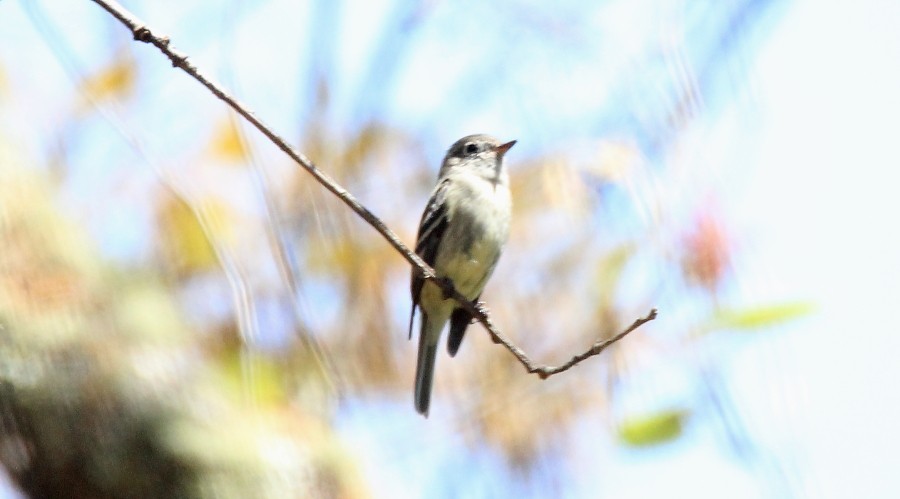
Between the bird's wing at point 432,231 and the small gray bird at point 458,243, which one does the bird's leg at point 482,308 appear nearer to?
the small gray bird at point 458,243

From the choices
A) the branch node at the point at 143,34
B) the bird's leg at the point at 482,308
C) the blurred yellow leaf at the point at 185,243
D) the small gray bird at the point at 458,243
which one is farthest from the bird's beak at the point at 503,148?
the branch node at the point at 143,34

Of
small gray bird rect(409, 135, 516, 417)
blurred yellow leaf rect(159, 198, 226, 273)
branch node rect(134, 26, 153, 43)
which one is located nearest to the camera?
branch node rect(134, 26, 153, 43)

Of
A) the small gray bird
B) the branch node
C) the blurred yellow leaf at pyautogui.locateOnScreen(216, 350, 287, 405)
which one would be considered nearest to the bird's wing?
the small gray bird

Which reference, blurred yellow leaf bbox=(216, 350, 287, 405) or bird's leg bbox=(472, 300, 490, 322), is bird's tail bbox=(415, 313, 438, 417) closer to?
bird's leg bbox=(472, 300, 490, 322)

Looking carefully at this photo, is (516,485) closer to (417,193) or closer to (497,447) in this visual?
(497,447)

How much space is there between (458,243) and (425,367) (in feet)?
1.86

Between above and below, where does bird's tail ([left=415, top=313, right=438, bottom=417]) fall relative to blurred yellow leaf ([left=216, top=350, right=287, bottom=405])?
above

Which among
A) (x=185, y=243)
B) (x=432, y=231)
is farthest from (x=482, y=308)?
(x=185, y=243)

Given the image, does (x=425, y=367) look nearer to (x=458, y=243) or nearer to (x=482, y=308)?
(x=482, y=308)

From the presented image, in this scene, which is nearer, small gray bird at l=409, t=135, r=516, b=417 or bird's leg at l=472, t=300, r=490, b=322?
bird's leg at l=472, t=300, r=490, b=322

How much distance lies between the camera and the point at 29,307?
7.43 feet

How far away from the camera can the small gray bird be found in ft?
13.5

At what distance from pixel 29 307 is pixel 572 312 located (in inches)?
74.2

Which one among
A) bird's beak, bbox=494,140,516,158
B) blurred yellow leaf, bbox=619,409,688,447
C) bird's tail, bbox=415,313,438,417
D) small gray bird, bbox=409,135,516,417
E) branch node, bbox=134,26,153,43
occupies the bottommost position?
blurred yellow leaf, bbox=619,409,688,447
